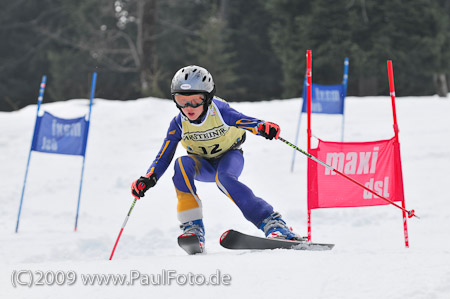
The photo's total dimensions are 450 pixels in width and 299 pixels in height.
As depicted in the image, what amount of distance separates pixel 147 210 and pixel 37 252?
2.13m

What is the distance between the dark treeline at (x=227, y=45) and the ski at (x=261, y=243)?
1443cm

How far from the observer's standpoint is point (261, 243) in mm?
3746

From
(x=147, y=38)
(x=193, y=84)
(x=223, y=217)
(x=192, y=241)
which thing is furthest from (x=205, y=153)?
(x=147, y=38)

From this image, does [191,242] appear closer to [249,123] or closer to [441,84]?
[249,123]

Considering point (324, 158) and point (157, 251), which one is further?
point (157, 251)

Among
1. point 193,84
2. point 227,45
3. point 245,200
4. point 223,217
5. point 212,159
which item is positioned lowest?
point 245,200

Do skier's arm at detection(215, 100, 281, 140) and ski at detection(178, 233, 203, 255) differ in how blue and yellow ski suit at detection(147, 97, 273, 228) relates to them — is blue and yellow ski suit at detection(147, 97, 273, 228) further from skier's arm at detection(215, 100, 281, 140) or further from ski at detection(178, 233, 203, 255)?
ski at detection(178, 233, 203, 255)

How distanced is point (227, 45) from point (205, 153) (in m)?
20.7

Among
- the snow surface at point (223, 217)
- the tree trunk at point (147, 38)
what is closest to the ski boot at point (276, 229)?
the snow surface at point (223, 217)

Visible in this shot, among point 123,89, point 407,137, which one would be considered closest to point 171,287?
point 407,137

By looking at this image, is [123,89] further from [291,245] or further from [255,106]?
[291,245]

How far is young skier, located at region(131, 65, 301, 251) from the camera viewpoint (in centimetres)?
406

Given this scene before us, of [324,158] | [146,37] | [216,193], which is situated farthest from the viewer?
[146,37]

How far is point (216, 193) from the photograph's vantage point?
8180 millimetres
